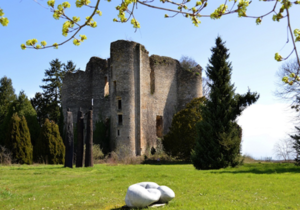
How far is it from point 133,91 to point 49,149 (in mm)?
10532

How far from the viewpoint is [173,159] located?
2916 cm

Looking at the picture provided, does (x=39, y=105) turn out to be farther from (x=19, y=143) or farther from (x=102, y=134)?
(x=19, y=143)

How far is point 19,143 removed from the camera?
22156 mm

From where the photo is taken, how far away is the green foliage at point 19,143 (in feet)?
71.8

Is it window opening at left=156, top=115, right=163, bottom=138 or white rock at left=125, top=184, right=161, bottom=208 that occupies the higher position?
window opening at left=156, top=115, right=163, bottom=138

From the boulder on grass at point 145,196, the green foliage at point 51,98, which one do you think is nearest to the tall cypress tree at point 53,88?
the green foliage at point 51,98

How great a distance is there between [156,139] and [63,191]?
23.2 meters

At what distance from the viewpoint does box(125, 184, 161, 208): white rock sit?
7906 mm

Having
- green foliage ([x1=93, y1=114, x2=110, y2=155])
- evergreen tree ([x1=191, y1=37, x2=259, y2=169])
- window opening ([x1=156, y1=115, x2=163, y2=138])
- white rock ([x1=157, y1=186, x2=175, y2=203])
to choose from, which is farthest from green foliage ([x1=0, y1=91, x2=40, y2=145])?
white rock ([x1=157, y1=186, x2=175, y2=203])

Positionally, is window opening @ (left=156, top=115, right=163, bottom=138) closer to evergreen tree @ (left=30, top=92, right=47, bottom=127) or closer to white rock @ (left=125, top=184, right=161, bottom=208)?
evergreen tree @ (left=30, top=92, right=47, bottom=127)

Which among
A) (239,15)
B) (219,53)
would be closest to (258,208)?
(239,15)

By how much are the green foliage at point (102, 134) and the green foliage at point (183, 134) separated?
229 inches

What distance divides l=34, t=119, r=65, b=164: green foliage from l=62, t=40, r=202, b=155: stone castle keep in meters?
7.10

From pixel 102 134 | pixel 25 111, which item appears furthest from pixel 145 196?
pixel 102 134
